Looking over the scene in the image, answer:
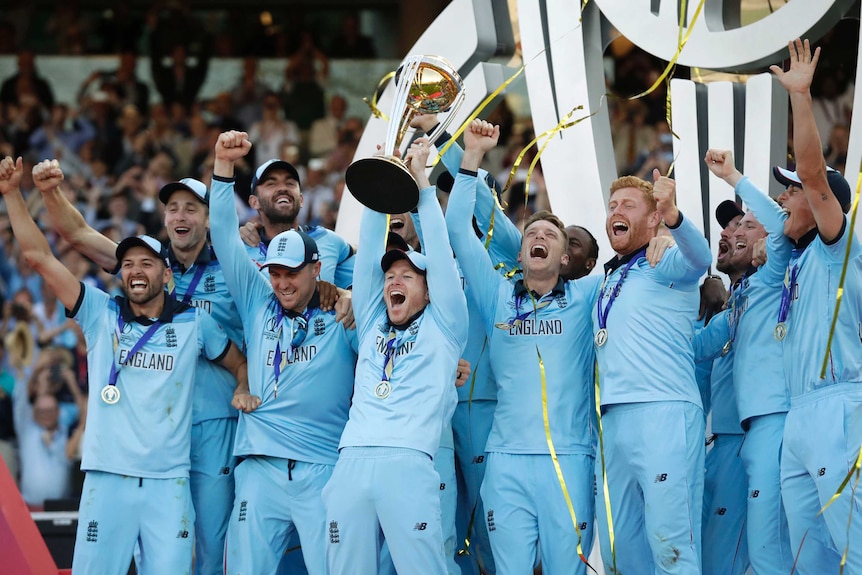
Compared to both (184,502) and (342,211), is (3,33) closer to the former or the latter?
(342,211)

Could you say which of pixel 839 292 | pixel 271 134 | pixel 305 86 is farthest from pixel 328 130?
pixel 839 292

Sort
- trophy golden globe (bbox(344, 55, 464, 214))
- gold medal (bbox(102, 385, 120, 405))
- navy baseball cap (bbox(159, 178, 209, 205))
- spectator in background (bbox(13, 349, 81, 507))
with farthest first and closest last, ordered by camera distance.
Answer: spectator in background (bbox(13, 349, 81, 507)) → navy baseball cap (bbox(159, 178, 209, 205)) → gold medal (bbox(102, 385, 120, 405)) → trophy golden globe (bbox(344, 55, 464, 214))

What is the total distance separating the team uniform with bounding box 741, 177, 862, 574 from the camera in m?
5.35

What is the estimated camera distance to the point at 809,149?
17.5 feet

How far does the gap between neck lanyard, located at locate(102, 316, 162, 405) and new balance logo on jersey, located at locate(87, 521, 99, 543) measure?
57 cm

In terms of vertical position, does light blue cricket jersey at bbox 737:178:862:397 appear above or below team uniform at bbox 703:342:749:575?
above

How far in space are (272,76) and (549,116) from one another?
7.17m

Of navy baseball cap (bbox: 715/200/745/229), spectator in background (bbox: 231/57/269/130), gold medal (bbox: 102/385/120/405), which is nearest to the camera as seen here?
gold medal (bbox: 102/385/120/405)

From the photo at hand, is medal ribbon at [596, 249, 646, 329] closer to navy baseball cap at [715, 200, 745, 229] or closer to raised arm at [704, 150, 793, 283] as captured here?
raised arm at [704, 150, 793, 283]

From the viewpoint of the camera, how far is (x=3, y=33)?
1466 cm

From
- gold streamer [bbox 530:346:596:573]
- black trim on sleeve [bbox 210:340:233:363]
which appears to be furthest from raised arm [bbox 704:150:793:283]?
black trim on sleeve [bbox 210:340:233:363]

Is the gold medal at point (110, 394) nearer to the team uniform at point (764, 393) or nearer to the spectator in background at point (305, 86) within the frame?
the team uniform at point (764, 393)

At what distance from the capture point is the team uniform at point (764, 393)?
5.75 metres

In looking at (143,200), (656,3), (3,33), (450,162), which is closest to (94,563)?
(450,162)
